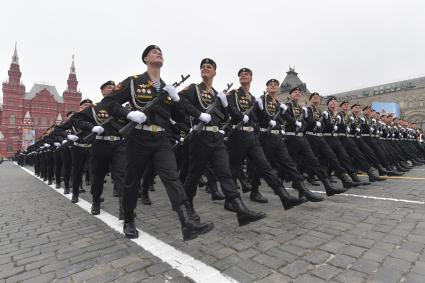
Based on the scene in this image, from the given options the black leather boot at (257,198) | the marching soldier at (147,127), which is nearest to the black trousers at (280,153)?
the black leather boot at (257,198)

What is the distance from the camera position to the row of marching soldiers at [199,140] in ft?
11.1

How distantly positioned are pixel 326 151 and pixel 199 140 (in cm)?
340

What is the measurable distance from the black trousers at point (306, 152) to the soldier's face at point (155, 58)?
10.7 feet

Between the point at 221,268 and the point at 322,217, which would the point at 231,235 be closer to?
the point at 221,268

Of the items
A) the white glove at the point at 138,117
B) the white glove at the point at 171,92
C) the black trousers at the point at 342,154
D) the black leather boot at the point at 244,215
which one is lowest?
the black leather boot at the point at 244,215

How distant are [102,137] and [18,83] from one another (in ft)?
292

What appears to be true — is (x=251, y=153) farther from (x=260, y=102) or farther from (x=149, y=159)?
(x=149, y=159)

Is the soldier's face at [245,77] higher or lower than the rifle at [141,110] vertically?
higher

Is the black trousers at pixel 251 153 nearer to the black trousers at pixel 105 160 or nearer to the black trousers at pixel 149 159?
the black trousers at pixel 149 159

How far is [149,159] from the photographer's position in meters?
3.44

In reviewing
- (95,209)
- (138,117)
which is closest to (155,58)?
(138,117)

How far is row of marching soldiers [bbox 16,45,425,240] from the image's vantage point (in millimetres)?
3391

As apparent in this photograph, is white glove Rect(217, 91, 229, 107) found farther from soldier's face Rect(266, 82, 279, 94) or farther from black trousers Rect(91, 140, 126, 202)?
black trousers Rect(91, 140, 126, 202)

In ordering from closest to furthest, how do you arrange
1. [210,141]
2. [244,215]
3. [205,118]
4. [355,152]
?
[244,215] < [205,118] < [210,141] < [355,152]
